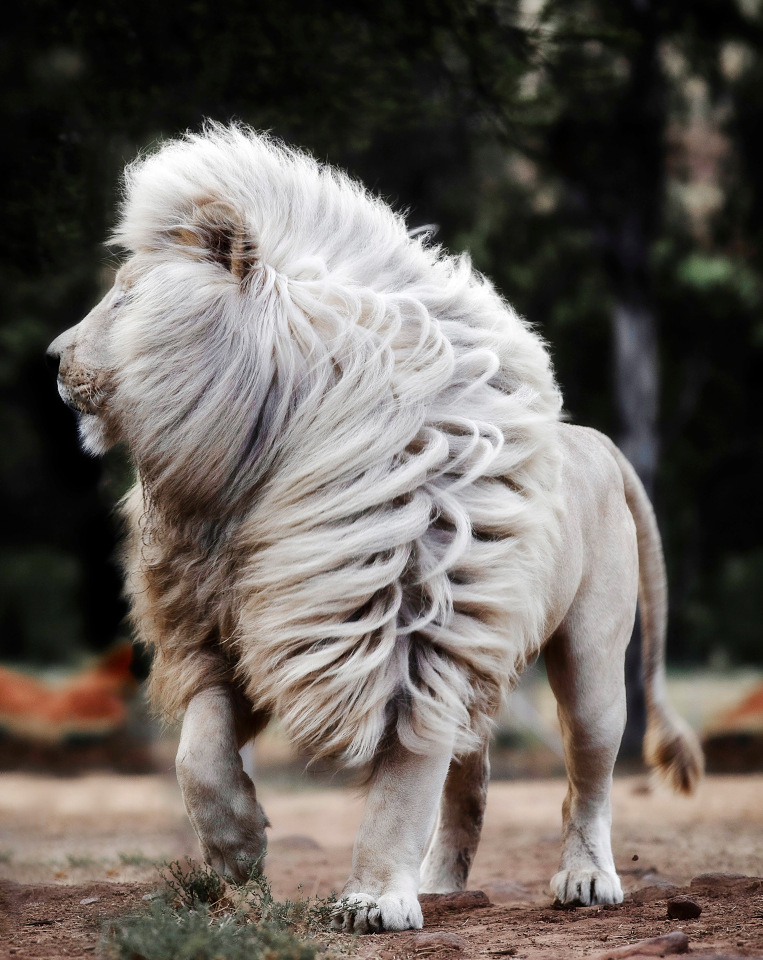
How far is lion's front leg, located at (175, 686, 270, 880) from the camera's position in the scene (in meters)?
2.93

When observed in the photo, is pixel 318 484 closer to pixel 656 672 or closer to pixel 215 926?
Result: pixel 215 926

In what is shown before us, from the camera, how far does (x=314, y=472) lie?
3.00m

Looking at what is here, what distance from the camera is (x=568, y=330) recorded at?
1378 centimetres

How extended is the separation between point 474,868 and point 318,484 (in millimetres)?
3117

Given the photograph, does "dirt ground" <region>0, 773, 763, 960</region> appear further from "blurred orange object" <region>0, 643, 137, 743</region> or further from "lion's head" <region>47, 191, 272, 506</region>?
"lion's head" <region>47, 191, 272, 506</region>

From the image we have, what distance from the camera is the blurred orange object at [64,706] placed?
10375mm

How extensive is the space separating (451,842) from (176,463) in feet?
6.44

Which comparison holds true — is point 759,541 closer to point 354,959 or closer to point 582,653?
point 582,653

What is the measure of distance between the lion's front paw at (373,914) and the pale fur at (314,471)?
15.1 inches

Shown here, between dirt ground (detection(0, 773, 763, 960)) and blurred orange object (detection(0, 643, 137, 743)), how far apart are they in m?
0.70

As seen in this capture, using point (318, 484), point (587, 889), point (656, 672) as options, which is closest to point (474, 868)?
point (656, 672)

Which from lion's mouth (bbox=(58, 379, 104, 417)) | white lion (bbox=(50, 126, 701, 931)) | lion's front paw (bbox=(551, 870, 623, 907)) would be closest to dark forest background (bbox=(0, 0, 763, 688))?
lion's mouth (bbox=(58, 379, 104, 417))

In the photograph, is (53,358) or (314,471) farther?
(53,358)

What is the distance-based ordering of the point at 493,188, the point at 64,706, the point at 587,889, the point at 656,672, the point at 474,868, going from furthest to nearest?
the point at 493,188
the point at 64,706
the point at 474,868
the point at 656,672
the point at 587,889
